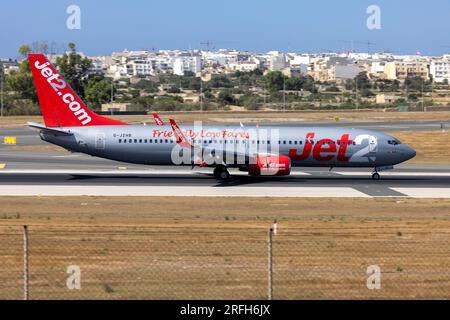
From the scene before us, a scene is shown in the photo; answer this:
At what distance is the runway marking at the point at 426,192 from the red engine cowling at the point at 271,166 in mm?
6366

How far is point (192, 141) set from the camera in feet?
164

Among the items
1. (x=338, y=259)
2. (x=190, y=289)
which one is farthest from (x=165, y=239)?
(x=190, y=289)

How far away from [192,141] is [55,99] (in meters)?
8.74

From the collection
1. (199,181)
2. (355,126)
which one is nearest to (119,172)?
(199,181)

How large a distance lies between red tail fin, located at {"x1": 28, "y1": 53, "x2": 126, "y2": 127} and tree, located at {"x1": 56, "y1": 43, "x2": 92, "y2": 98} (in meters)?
89.8

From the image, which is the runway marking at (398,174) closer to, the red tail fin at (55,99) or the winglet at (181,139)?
the winglet at (181,139)

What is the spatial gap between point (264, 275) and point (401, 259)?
4762 millimetres

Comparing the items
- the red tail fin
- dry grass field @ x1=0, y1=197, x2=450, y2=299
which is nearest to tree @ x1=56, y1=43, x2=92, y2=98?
the red tail fin

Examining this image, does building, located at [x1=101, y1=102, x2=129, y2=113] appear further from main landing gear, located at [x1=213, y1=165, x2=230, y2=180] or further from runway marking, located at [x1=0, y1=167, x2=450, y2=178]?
main landing gear, located at [x1=213, y1=165, x2=230, y2=180]

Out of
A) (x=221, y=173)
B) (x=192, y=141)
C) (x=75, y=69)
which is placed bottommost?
(x=221, y=173)

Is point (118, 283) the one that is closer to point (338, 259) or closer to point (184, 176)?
point (338, 259)

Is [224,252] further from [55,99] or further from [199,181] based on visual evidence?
[55,99]
